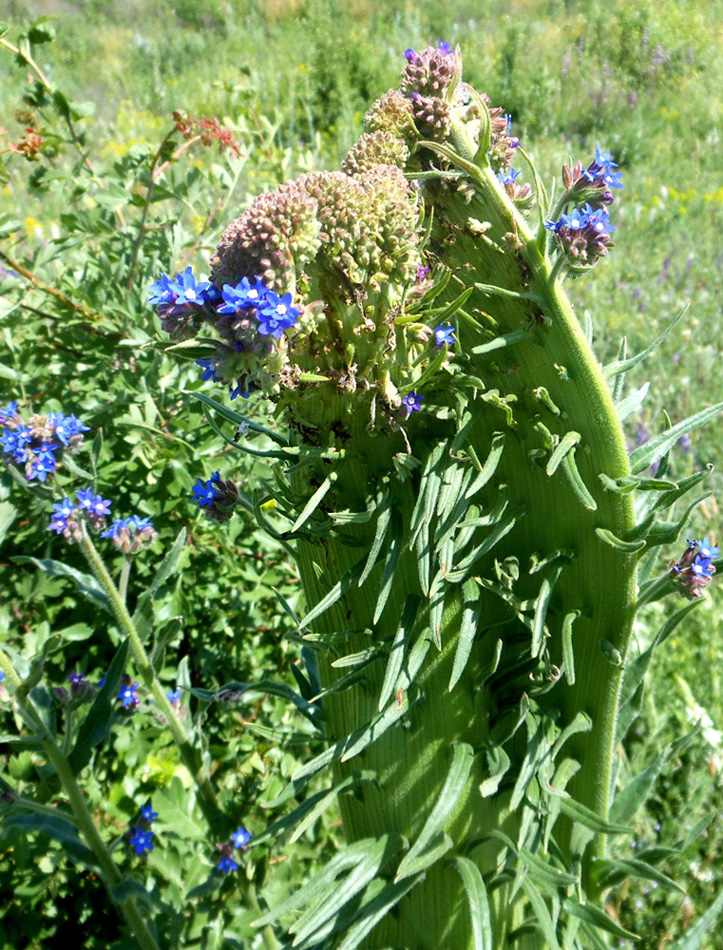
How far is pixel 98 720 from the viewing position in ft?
3.89

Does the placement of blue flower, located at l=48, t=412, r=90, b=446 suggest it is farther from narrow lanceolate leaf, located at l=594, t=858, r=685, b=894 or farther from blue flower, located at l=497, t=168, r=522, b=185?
narrow lanceolate leaf, located at l=594, t=858, r=685, b=894

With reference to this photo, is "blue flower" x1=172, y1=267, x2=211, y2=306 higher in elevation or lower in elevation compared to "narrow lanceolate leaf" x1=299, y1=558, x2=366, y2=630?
higher

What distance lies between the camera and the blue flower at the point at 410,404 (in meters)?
0.72

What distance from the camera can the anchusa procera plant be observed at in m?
0.67

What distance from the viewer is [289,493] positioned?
82 centimetres

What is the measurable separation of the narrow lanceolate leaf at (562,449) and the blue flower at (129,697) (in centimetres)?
93

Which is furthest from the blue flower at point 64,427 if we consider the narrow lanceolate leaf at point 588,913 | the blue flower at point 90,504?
the narrow lanceolate leaf at point 588,913

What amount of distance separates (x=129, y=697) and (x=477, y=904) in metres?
0.76

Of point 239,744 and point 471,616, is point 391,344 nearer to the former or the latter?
point 471,616

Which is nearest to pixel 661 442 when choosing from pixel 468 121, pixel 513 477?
pixel 513 477

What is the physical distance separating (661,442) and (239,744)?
1339 millimetres

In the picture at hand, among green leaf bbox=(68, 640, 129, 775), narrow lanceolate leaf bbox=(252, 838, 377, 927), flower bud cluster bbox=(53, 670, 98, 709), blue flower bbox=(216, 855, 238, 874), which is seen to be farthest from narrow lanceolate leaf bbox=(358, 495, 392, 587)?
blue flower bbox=(216, 855, 238, 874)

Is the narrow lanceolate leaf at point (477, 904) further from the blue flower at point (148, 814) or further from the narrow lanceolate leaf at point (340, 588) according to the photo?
the blue flower at point (148, 814)

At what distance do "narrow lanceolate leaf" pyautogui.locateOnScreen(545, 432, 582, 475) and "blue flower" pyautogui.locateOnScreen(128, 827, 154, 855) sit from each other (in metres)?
1.15
